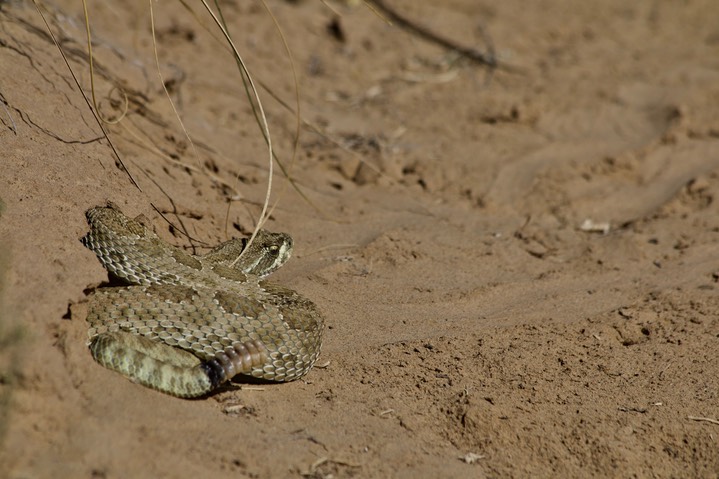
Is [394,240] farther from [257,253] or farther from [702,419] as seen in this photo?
[702,419]

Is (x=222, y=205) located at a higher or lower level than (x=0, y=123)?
lower

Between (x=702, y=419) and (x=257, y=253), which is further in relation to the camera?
(x=257, y=253)

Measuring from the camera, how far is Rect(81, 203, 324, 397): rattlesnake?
193 inches

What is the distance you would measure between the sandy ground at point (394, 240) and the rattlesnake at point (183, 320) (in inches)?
6.0

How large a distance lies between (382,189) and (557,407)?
3.94 meters

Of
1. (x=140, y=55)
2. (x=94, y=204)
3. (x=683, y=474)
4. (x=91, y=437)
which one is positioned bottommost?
(x=683, y=474)

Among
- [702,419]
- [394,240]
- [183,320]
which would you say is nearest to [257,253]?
[183,320]

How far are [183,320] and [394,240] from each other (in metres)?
2.61

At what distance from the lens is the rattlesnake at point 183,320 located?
16.0ft

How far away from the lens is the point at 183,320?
17.7 ft

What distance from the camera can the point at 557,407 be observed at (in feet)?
17.4

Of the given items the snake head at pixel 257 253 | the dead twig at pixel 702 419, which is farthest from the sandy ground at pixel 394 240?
the snake head at pixel 257 253

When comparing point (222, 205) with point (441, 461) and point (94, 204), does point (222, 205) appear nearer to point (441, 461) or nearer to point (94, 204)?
point (94, 204)

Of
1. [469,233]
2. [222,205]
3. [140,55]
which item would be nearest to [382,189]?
[469,233]
